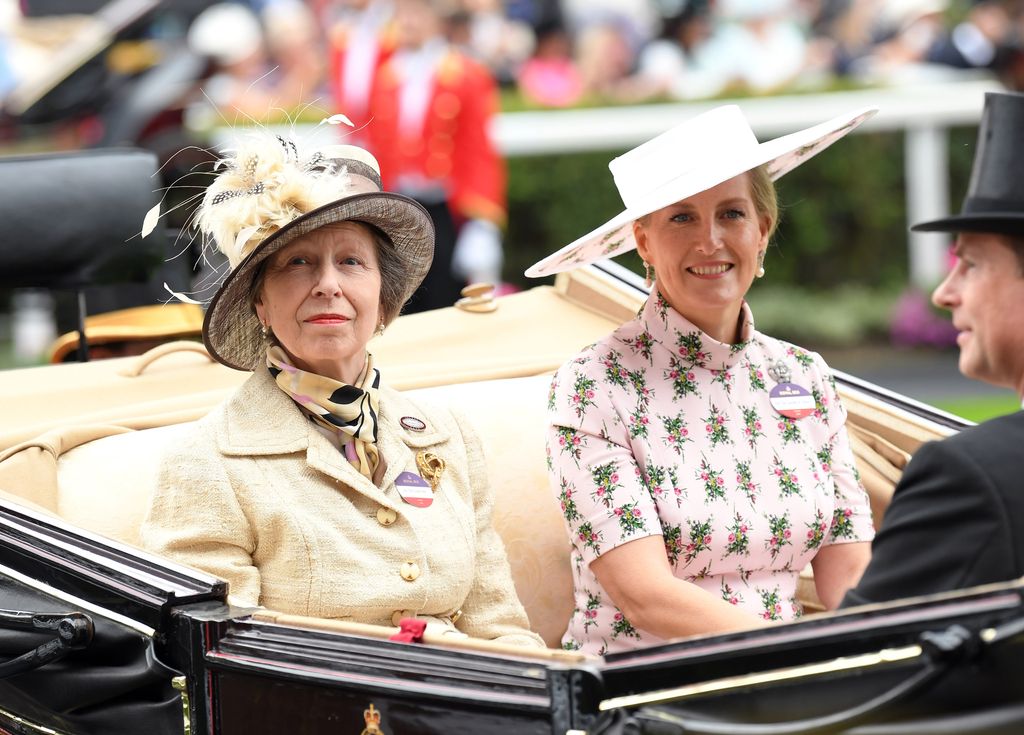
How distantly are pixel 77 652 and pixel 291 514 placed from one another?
40 cm

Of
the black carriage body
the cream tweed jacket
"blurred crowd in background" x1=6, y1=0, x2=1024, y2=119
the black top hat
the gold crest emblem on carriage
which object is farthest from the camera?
"blurred crowd in background" x1=6, y1=0, x2=1024, y2=119

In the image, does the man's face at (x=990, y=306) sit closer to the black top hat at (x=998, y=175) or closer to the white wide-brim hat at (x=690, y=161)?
the black top hat at (x=998, y=175)

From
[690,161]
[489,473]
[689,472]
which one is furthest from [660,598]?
[690,161]

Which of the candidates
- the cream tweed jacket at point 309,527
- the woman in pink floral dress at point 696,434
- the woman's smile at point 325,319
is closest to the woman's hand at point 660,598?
the woman in pink floral dress at point 696,434

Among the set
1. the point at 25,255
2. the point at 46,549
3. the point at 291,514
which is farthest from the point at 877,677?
the point at 25,255

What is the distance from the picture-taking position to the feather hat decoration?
2.59 meters

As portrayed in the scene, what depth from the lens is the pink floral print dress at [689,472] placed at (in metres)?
2.70

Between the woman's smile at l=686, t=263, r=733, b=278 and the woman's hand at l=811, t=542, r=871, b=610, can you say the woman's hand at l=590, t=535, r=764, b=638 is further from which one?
the woman's smile at l=686, t=263, r=733, b=278

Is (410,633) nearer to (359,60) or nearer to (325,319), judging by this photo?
(325,319)

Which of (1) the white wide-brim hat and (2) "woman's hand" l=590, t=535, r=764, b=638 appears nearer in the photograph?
(2) "woman's hand" l=590, t=535, r=764, b=638

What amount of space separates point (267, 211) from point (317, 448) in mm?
400

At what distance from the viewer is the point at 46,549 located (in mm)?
2408

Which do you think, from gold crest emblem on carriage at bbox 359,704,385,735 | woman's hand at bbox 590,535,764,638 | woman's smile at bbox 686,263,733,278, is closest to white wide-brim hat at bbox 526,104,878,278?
woman's smile at bbox 686,263,733,278

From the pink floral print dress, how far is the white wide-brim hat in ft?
0.57
